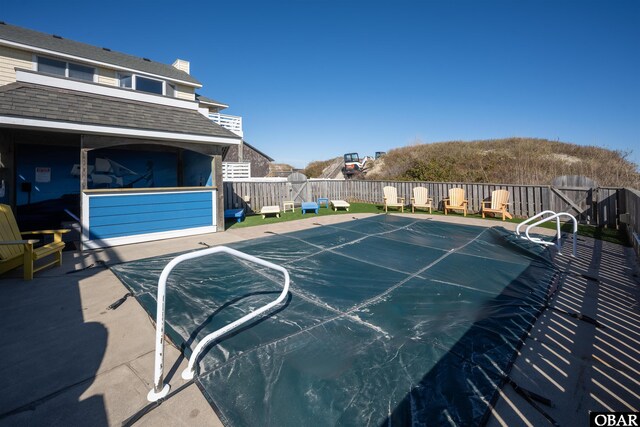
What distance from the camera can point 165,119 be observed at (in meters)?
7.88

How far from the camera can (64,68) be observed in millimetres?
9570

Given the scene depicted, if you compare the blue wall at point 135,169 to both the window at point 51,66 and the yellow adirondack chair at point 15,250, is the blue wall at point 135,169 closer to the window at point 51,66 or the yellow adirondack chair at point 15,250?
the window at point 51,66

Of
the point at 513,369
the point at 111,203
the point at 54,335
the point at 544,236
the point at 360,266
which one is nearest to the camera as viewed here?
the point at 513,369

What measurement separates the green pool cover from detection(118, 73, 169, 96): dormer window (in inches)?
300

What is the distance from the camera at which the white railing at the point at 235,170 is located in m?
17.1

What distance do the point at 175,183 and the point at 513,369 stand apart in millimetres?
11380

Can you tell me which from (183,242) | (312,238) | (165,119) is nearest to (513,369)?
(312,238)

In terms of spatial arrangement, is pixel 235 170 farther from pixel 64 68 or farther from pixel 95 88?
pixel 95 88

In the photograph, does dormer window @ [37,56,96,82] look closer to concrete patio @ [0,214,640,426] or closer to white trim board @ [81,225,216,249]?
white trim board @ [81,225,216,249]

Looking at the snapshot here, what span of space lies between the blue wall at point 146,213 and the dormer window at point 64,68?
5.74 metres

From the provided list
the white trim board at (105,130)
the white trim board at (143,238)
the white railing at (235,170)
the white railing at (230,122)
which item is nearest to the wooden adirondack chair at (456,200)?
the white trim board at (105,130)

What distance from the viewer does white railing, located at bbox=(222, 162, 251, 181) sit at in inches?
674

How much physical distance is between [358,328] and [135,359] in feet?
6.83

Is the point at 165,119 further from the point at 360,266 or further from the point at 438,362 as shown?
the point at 438,362
